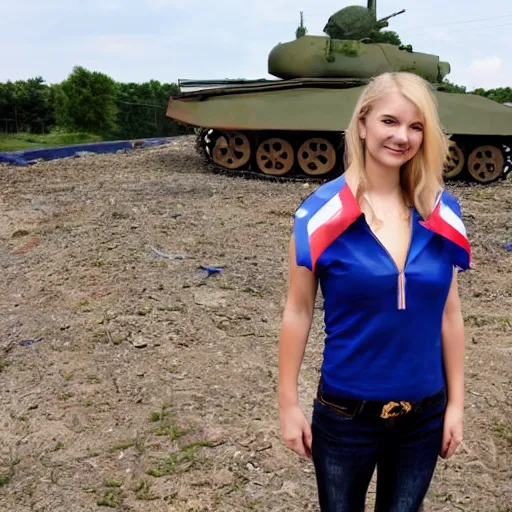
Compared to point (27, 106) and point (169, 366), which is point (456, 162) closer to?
point (169, 366)

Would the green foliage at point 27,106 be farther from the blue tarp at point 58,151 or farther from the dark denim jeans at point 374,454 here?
the dark denim jeans at point 374,454

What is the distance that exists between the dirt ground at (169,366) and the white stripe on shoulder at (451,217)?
1559 mm

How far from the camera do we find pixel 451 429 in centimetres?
175

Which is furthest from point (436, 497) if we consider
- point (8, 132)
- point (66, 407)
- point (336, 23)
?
point (8, 132)

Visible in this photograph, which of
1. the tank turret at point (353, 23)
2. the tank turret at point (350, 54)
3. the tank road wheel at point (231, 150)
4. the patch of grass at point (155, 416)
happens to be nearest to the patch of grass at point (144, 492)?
the patch of grass at point (155, 416)

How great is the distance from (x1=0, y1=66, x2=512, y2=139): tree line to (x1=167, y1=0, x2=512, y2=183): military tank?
293 inches

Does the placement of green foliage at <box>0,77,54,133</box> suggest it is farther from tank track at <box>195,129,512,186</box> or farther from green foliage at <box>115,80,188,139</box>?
tank track at <box>195,129,512,186</box>

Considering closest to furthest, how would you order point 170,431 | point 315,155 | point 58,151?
point 170,431, point 315,155, point 58,151

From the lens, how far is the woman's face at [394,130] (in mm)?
1649

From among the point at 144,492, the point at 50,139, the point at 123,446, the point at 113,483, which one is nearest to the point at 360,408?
the point at 144,492

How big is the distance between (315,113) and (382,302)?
9026 millimetres

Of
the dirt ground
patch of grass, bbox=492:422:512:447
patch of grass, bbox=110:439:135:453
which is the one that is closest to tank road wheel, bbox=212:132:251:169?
the dirt ground

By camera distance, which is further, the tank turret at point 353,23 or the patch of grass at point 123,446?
the tank turret at point 353,23

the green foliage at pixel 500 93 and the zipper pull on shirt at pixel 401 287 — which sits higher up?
the green foliage at pixel 500 93
